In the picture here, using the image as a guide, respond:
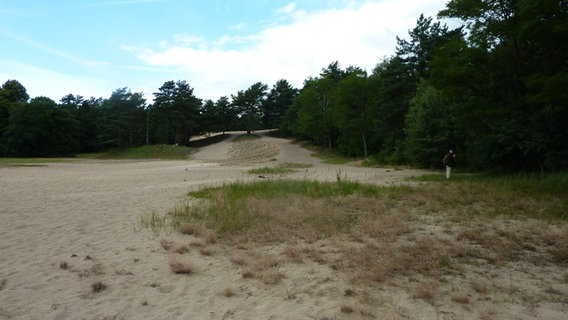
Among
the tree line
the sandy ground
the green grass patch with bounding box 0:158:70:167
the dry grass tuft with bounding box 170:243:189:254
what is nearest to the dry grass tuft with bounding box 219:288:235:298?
the sandy ground

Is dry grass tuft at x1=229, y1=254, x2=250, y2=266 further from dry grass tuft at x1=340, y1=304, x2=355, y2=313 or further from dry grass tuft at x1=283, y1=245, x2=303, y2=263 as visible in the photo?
dry grass tuft at x1=340, y1=304, x2=355, y2=313

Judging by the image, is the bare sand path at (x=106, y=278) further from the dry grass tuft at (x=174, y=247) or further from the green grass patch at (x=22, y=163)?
the green grass patch at (x=22, y=163)

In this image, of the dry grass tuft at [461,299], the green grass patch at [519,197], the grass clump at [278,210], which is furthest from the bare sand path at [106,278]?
the green grass patch at [519,197]

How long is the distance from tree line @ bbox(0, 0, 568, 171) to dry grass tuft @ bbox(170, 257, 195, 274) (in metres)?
14.6

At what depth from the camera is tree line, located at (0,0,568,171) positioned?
17.1 meters

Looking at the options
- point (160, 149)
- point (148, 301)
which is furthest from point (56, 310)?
point (160, 149)

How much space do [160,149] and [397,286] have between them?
51832 millimetres

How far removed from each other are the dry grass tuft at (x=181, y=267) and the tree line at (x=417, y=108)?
47.9 feet

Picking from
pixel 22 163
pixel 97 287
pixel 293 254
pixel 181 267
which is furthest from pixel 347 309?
pixel 22 163

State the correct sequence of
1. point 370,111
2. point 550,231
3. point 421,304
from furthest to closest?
point 370,111
point 550,231
point 421,304

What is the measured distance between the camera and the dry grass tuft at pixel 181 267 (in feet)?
18.9

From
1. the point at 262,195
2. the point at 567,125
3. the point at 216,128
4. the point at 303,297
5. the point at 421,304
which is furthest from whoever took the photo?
the point at 216,128

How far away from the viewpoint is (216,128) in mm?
67812

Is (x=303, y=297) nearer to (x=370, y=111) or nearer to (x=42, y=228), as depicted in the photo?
(x=42, y=228)
